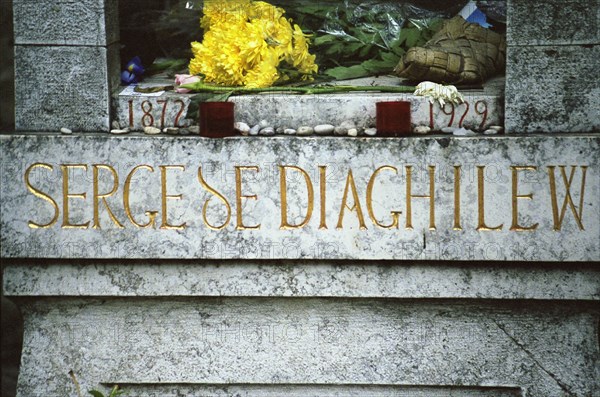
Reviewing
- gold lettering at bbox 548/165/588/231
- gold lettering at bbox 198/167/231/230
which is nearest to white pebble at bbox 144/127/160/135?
gold lettering at bbox 198/167/231/230

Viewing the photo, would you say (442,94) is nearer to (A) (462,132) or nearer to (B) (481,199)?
(A) (462,132)

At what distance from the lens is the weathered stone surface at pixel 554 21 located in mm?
4961

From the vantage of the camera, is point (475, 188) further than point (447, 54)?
No

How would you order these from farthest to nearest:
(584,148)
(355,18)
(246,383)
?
1. (355,18)
2. (246,383)
3. (584,148)

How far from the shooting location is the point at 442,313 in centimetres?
518

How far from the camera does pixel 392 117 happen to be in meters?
5.07

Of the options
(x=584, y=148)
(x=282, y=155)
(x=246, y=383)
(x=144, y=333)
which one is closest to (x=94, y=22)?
(x=282, y=155)

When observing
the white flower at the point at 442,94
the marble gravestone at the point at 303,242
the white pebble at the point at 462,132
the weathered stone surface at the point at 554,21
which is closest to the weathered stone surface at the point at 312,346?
the marble gravestone at the point at 303,242

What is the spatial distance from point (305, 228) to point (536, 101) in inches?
46.9

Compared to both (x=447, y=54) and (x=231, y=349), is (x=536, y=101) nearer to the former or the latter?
(x=447, y=54)

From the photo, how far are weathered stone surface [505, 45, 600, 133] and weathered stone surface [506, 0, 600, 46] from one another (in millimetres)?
40

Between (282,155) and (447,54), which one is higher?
(447,54)

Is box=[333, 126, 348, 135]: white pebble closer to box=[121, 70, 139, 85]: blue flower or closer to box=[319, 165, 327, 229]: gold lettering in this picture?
box=[319, 165, 327, 229]: gold lettering

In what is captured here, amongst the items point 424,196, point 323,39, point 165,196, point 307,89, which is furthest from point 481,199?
point 165,196
